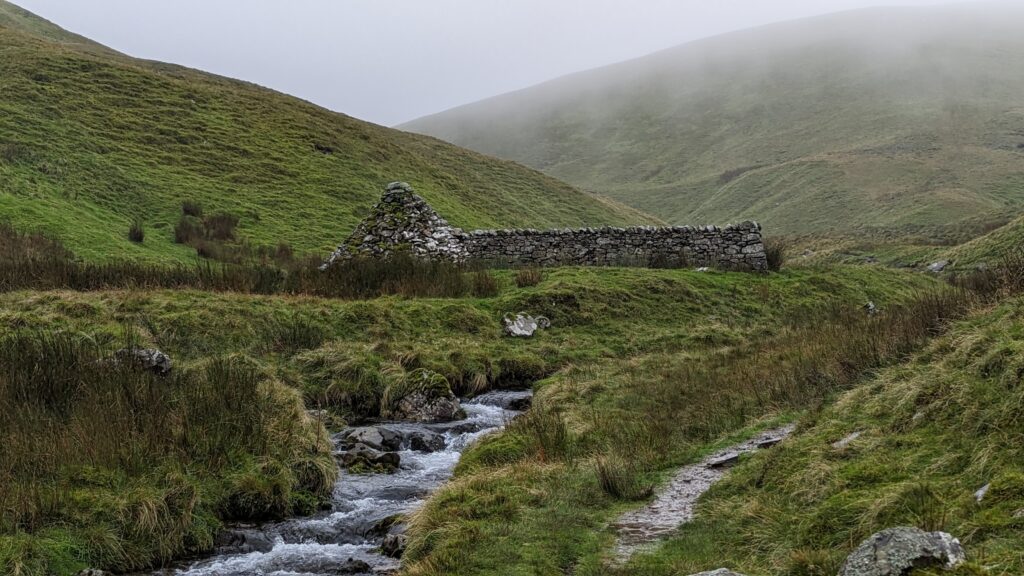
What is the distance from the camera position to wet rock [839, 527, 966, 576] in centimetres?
420

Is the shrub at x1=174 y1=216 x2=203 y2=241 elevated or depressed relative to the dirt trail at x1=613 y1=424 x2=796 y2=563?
elevated

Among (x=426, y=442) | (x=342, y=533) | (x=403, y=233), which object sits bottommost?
(x=426, y=442)

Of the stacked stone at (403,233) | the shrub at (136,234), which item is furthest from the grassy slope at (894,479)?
the shrub at (136,234)

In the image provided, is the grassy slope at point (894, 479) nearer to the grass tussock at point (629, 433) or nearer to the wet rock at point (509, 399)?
the grass tussock at point (629, 433)

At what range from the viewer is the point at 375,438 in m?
12.5

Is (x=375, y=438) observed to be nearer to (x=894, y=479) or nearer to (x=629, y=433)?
(x=629, y=433)

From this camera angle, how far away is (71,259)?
73.4 ft

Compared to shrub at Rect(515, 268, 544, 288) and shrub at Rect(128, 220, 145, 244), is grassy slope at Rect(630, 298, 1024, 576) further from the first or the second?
shrub at Rect(128, 220, 145, 244)

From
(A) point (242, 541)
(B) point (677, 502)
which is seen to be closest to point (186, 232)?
(A) point (242, 541)

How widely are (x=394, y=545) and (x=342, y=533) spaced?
1.01 m

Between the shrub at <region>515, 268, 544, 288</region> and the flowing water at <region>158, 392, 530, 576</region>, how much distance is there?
11.9 m

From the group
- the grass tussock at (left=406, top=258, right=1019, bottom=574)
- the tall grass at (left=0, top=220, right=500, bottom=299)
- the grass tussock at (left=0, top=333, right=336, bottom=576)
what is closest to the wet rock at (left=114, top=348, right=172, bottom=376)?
the grass tussock at (left=0, top=333, right=336, bottom=576)

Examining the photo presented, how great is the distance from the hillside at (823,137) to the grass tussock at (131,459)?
184 ft

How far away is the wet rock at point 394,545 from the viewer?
821cm
